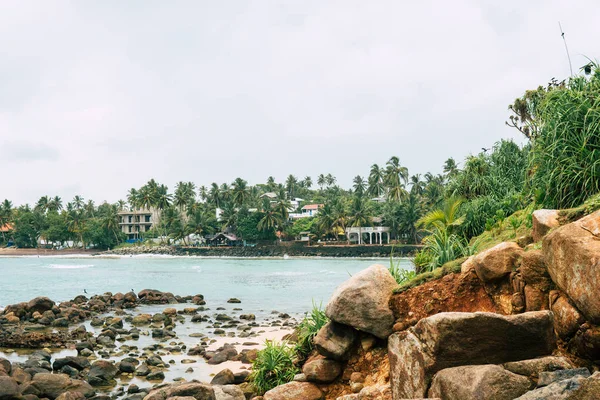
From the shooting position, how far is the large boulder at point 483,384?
4332 mm

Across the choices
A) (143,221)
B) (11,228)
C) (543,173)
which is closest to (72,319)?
(543,173)

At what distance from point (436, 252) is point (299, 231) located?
272 ft

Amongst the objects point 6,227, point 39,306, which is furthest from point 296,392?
point 6,227

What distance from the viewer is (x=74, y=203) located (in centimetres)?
12575

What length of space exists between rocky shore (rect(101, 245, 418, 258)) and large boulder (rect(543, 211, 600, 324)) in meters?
67.4

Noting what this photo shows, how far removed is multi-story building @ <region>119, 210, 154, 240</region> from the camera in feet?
370

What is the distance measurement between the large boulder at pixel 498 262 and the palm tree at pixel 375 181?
93.3 meters

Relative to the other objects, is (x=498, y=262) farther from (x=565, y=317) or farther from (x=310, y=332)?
(x=310, y=332)

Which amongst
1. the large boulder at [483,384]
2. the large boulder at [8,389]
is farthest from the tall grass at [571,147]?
the large boulder at [8,389]

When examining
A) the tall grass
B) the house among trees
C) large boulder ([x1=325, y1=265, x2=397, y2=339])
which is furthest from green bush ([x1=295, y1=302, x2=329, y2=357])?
the house among trees

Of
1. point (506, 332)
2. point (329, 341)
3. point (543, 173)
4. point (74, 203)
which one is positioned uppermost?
point (74, 203)

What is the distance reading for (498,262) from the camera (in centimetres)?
644

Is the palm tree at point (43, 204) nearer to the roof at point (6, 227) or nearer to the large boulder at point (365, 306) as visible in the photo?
the roof at point (6, 227)

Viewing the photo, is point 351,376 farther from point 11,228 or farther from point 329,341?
point 11,228
